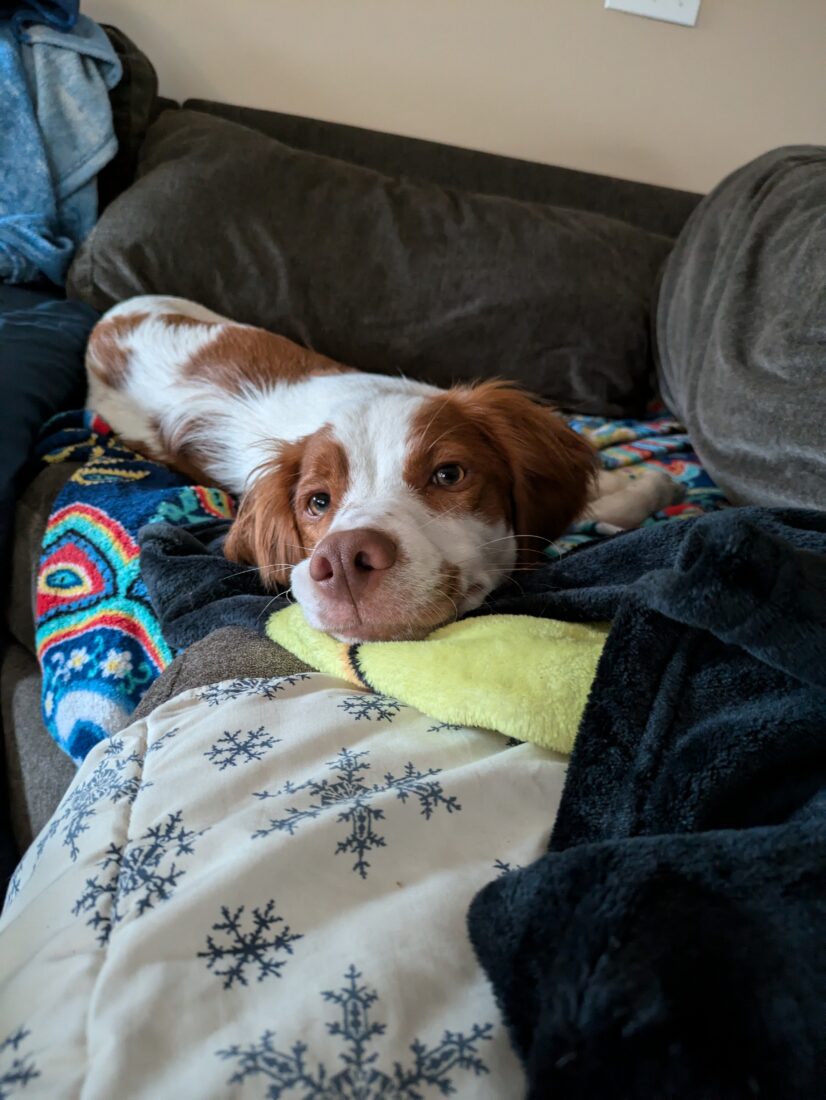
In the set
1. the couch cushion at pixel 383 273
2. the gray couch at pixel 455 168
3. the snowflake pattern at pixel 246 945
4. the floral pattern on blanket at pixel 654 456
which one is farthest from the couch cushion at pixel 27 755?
the gray couch at pixel 455 168

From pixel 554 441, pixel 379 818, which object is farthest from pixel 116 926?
pixel 554 441

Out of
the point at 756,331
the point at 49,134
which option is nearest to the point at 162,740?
the point at 756,331

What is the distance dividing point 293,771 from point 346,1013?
226 millimetres

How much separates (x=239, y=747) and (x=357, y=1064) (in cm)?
29

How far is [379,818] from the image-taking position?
56cm

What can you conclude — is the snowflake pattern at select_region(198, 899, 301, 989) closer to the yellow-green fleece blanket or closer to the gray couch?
the yellow-green fleece blanket

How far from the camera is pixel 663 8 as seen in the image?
2.51 metres

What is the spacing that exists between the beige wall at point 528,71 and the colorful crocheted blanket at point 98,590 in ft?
5.45

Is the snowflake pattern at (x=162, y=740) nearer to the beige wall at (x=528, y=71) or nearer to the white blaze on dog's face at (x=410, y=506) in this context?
the white blaze on dog's face at (x=410, y=506)

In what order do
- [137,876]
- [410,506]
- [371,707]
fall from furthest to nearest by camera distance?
[410,506]
[371,707]
[137,876]

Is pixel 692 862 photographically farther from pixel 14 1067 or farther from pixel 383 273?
pixel 383 273

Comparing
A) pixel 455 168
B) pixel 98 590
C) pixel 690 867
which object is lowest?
pixel 98 590

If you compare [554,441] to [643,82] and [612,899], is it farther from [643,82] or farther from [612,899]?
[643,82]

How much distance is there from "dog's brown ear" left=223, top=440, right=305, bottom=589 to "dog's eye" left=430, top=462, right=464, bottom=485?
0.26 metres
